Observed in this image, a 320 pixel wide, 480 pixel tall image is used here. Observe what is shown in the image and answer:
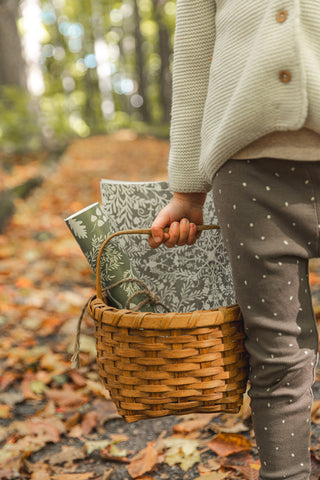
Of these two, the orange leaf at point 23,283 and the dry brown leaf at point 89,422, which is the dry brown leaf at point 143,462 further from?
the orange leaf at point 23,283

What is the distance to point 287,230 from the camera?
113 centimetres

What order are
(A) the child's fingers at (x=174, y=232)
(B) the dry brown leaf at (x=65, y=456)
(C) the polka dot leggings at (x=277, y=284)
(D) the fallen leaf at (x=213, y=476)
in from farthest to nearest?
(B) the dry brown leaf at (x=65, y=456) → (D) the fallen leaf at (x=213, y=476) → (A) the child's fingers at (x=174, y=232) → (C) the polka dot leggings at (x=277, y=284)

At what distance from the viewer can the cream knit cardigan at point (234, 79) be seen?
101 centimetres

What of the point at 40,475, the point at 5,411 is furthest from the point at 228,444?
the point at 5,411

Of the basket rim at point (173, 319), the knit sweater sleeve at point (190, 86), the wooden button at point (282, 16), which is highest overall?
the wooden button at point (282, 16)

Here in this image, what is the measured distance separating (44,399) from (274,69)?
194cm

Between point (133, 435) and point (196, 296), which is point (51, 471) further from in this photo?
point (196, 296)

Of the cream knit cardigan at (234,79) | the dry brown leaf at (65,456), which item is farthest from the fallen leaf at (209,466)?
the cream knit cardigan at (234,79)

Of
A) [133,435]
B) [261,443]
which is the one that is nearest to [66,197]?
[133,435]

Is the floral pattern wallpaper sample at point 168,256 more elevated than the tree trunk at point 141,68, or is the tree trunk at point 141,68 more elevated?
the floral pattern wallpaper sample at point 168,256

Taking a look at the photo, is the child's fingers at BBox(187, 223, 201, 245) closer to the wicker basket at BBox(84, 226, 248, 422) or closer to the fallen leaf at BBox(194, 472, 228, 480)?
the wicker basket at BBox(84, 226, 248, 422)

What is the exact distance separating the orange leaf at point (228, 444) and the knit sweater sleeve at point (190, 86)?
41.0 inches

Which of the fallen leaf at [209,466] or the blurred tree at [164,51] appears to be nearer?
the fallen leaf at [209,466]

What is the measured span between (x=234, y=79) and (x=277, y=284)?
1.60 feet
